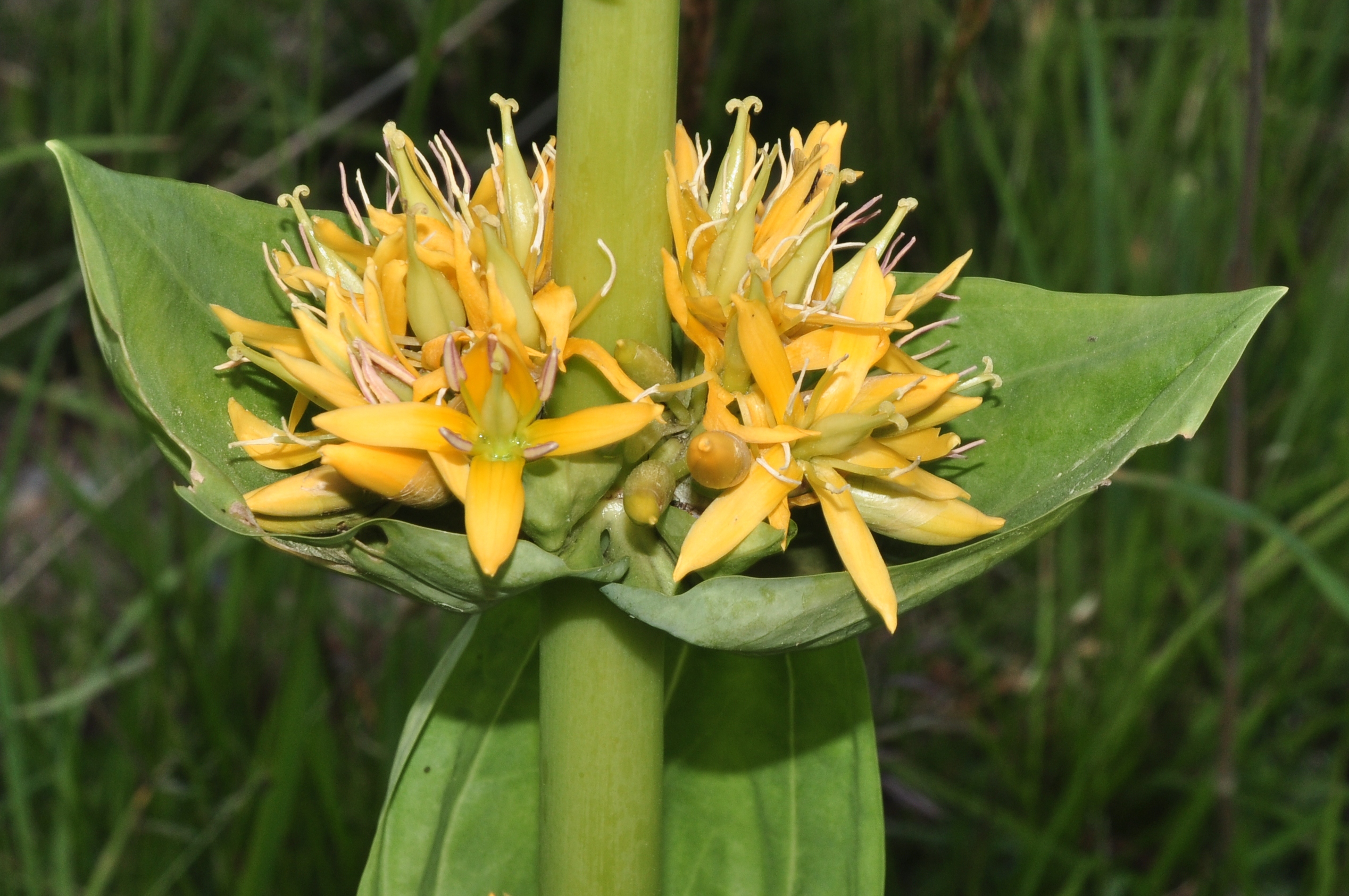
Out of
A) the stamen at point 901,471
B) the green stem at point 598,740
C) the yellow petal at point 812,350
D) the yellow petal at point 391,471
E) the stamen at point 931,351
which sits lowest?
the green stem at point 598,740

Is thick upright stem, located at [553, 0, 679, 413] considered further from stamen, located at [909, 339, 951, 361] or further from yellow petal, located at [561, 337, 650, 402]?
stamen, located at [909, 339, 951, 361]

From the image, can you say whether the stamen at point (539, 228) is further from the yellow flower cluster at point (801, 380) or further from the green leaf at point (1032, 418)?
the green leaf at point (1032, 418)

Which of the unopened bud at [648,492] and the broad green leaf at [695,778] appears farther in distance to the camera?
the broad green leaf at [695,778]

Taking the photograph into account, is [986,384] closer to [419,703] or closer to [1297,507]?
[419,703]

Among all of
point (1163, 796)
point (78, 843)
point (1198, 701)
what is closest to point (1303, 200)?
point (1198, 701)

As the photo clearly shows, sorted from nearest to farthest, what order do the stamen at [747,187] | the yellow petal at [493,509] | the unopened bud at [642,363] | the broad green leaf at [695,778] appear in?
the yellow petal at [493,509]
the unopened bud at [642,363]
the stamen at [747,187]
the broad green leaf at [695,778]

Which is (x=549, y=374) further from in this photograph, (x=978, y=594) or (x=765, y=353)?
(x=978, y=594)

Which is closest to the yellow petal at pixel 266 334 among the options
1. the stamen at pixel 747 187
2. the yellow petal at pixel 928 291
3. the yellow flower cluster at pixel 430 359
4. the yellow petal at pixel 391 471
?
the yellow flower cluster at pixel 430 359
